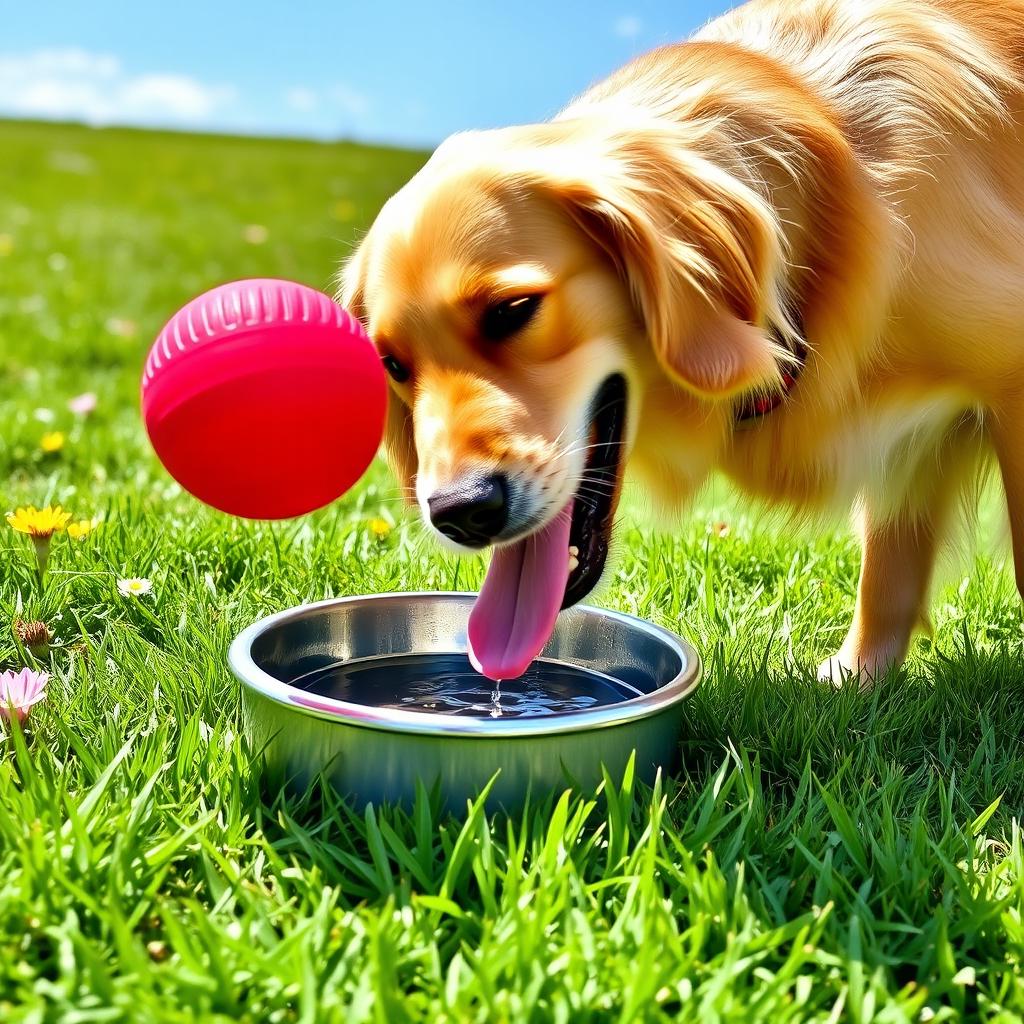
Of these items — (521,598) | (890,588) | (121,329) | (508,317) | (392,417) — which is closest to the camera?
(508,317)

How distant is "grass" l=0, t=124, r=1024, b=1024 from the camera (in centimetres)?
141

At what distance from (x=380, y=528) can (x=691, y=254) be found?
4.39 feet

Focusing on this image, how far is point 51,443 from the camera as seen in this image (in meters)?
3.80

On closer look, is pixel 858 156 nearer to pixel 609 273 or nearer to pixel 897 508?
pixel 609 273

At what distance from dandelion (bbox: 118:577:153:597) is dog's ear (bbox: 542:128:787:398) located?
119cm

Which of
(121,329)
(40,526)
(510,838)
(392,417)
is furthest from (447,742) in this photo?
(121,329)

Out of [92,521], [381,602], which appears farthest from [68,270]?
[381,602]

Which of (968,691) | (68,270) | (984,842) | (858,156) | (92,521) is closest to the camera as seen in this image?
(984,842)

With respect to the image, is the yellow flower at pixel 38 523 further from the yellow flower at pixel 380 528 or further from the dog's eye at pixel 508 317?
the dog's eye at pixel 508 317

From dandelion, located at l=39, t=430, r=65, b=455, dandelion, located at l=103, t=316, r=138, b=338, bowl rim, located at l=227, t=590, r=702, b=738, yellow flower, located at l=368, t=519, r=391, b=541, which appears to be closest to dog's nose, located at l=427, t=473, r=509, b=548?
bowl rim, located at l=227, t=590, r=702, b=738

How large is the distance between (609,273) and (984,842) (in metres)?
1.09

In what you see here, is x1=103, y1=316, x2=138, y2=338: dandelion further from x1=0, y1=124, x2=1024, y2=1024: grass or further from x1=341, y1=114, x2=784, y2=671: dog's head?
x1=341, y1=114, x2=784, y2=671: dog's head

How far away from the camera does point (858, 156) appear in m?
2.22

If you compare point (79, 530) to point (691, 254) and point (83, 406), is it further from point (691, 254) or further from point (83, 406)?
point (83, 406)
